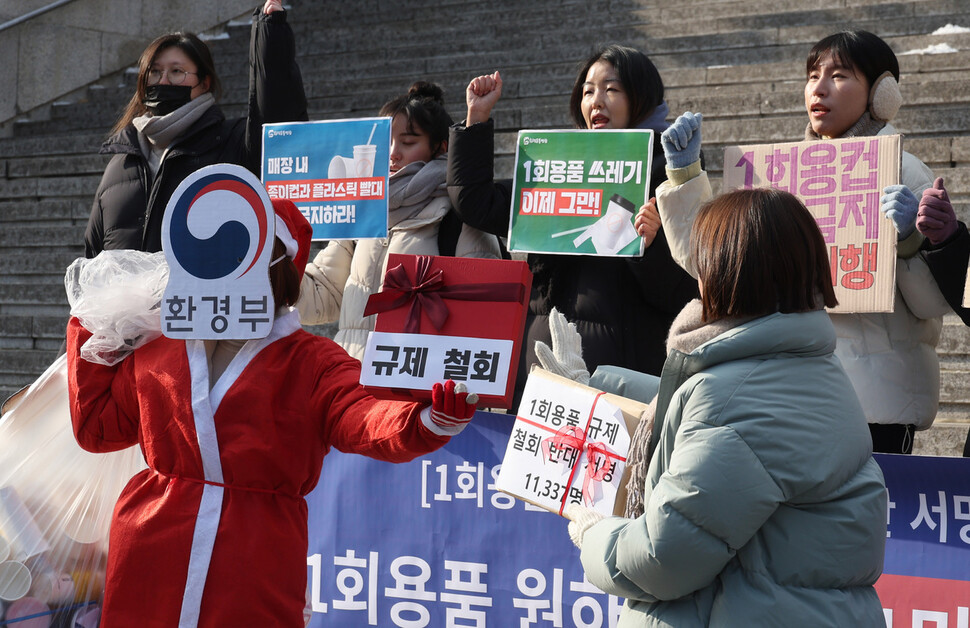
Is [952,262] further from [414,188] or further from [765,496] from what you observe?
[414,188]

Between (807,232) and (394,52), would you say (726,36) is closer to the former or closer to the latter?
(394,52)

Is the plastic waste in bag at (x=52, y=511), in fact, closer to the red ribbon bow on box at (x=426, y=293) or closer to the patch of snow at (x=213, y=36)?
the red ribbon bow on box at (x=426, y=293)

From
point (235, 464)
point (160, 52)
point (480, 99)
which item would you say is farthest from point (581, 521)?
point (160, 52)

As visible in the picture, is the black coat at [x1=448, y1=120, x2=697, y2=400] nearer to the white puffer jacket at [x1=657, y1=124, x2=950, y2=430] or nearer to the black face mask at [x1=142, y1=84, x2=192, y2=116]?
the white puffer jacket at [x1=657, y1=124, x2=950, y2=430]

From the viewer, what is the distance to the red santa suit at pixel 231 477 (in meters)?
2.64

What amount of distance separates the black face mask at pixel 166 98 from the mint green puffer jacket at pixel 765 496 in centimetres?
292

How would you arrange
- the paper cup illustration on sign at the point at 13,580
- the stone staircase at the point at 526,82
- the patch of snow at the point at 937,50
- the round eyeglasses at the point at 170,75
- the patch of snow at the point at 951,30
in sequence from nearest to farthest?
1. the paper cup illustration on sign at the point at 13,580
2. the round eyeglasses at the point at 170,75
3. the stone staircase at the point at 526,82
4. the patch of snow at the point at 937,50
5. the patch of snow at the point at 951,30

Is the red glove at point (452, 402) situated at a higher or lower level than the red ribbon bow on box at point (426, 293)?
lower

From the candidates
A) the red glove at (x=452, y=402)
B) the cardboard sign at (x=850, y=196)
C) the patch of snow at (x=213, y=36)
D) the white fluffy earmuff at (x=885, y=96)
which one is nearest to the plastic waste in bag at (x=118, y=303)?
the red glove at (x=452, y=402)

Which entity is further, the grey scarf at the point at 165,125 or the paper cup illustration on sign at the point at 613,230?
the grey scarf at the point at 165,125

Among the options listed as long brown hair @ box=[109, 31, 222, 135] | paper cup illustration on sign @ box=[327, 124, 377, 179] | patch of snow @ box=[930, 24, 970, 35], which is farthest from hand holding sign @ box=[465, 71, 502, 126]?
patch of snow @ box=[930, 24, 970, 35]

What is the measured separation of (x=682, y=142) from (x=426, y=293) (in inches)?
47.7

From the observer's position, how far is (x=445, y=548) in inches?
147

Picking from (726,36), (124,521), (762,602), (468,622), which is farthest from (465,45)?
(762,602)
